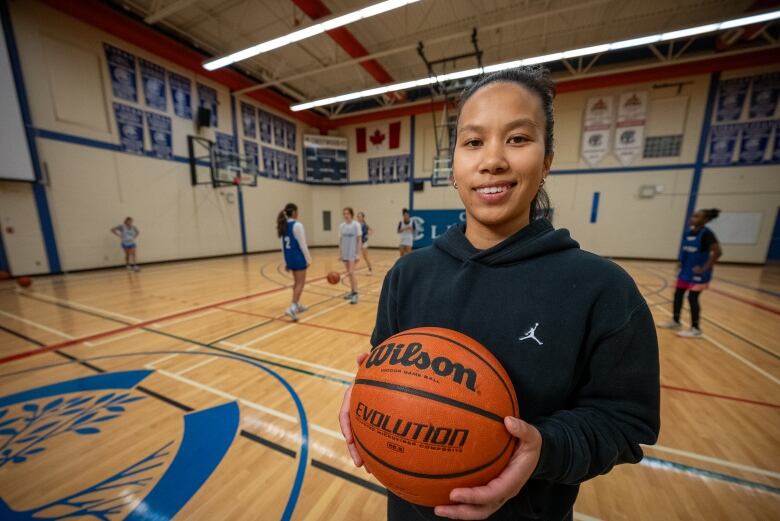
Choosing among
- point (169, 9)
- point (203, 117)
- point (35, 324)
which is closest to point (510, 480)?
point (35, 324)

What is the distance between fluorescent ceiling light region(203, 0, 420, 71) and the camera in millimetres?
5910

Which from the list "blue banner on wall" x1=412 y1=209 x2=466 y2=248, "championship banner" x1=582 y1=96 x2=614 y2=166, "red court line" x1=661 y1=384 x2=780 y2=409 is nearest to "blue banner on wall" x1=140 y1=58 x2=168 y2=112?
"blue banner on wall" x1=412 y1=209 x2=466 y2=248

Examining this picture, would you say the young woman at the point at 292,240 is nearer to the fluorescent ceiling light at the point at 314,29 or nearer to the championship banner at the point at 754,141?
the fluorescent ceiling light at the point at 314,29

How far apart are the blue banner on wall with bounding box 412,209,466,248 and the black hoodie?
489 inches

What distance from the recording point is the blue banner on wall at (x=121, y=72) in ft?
26.1

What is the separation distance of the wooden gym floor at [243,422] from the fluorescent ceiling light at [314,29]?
237 inches

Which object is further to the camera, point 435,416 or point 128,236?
point 128,236

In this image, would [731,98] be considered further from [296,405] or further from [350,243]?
[296,405]

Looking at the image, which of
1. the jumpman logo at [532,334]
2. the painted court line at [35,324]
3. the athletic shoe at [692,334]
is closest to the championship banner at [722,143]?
the athletic shoe at [692,334]

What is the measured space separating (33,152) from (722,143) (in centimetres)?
1919

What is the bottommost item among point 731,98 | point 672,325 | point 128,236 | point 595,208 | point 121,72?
Result: point 672,325

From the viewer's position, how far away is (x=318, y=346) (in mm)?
3533

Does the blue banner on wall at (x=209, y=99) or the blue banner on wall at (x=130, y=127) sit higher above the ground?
the blue banner on wall at (x=209, y=99)

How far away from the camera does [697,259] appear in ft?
12.5
